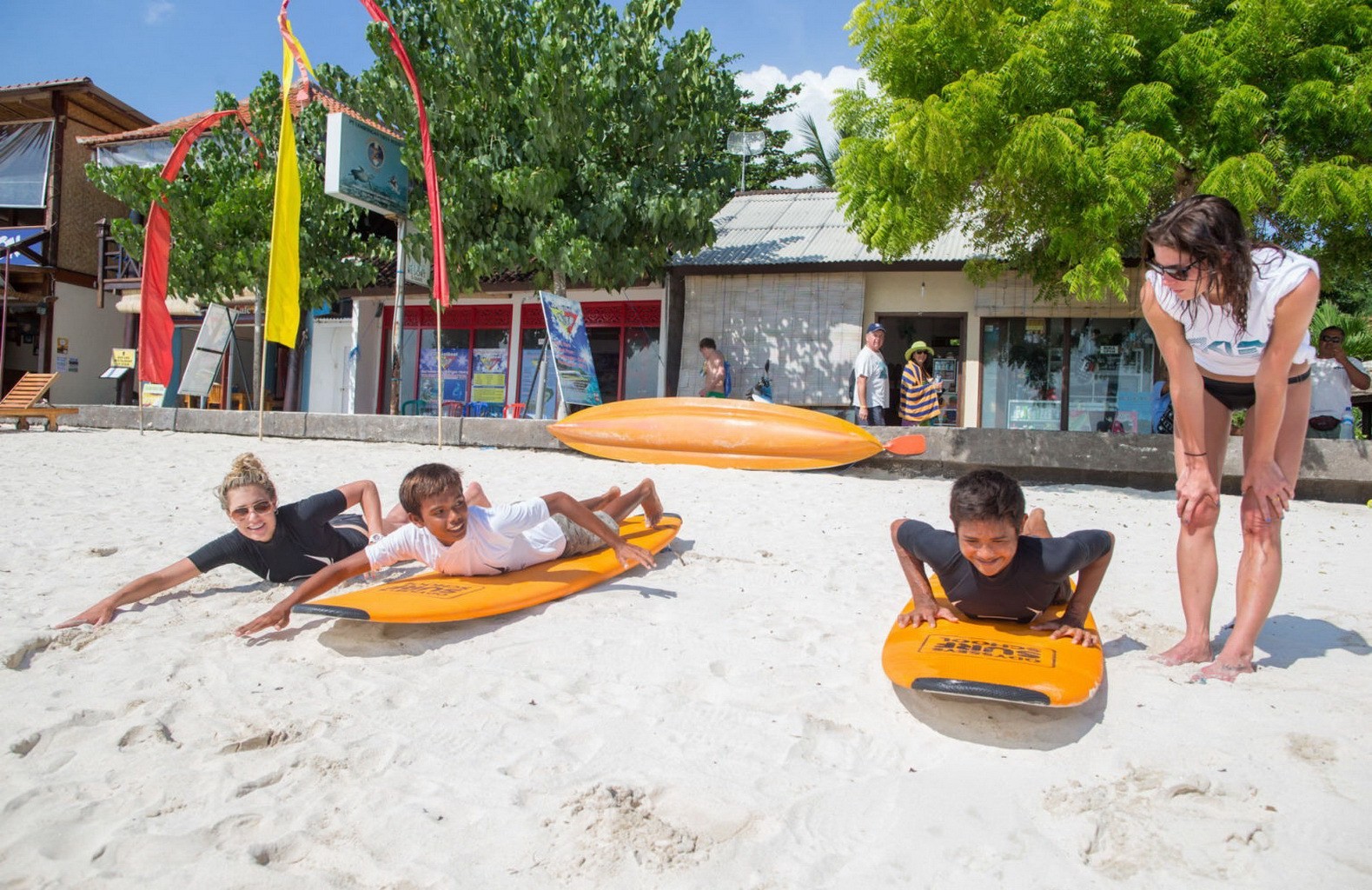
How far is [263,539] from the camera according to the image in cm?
430

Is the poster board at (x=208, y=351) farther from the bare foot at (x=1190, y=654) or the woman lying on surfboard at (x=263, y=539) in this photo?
the bare foot at (x=1190, y=654)

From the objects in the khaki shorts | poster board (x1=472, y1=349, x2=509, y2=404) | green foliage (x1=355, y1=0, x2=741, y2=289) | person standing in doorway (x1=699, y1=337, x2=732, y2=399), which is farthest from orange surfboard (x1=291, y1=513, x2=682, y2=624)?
poster board (x1=472, y1=349, x2=509, y2=404)

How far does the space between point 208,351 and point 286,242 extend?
600 cm

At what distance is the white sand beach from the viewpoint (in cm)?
210

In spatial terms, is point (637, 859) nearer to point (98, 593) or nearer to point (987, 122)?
point (98, 593)

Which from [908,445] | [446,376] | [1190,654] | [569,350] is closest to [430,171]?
[569,350]

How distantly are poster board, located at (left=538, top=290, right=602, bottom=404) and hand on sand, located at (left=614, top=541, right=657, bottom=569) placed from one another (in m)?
6.50

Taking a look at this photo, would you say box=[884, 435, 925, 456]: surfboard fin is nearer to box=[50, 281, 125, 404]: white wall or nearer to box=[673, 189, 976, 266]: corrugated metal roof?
box=[673, 189, 976, 266]: corrugated metal roof

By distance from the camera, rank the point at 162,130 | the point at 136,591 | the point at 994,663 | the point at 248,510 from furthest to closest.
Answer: the point at 162,130 → the point at 248,510 → the point at 136,591 → the point at 994,663

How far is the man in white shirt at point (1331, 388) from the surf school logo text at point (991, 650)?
6154 mm

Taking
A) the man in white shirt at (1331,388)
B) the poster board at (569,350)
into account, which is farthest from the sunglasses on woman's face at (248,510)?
the man in white shirt at (1331,388)

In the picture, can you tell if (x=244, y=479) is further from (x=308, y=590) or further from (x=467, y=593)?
(x=467, y=593)

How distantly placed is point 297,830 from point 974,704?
2.07 meters

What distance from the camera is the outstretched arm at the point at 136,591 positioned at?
12.4ft
